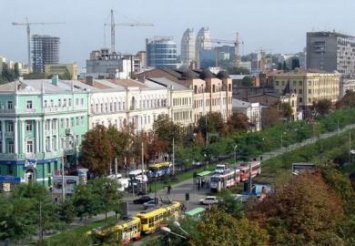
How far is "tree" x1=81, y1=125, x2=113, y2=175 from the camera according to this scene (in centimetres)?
5428

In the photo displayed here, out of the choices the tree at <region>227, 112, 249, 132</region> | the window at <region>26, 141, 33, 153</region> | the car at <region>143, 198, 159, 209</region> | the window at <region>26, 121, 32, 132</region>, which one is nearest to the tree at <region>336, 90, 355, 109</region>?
the tree at <region>227, 112, 249, 132</region>

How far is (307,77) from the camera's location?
367ft

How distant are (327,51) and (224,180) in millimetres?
140041

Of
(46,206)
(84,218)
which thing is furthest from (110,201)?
(46,206)

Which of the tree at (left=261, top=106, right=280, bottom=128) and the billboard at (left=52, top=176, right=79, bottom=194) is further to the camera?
the tree at (left=261, top=106, right=280, bottom=128)

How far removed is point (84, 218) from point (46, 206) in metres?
4.78

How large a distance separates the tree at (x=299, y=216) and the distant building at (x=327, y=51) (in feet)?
512

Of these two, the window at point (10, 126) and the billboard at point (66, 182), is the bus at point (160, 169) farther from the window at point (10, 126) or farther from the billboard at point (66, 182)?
the window at point (10, 126)

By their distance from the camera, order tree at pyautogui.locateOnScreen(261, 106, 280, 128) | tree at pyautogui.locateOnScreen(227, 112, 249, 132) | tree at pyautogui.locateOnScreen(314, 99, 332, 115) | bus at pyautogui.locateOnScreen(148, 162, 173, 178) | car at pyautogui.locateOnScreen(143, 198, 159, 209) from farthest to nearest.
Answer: tree at pyautogui.locateOnScreen(314, 99, 332, 115), tree at pyautogui.locateOnScreen(261, 106, 280, 128), tree at pyautogui.locateOnScreen(227, 112, 249, 132), bus at pyautogui.locateOnScreen(148, 162, 173, 178), car at pyautogui.locateOnScreen(143, 198, 159, 209)

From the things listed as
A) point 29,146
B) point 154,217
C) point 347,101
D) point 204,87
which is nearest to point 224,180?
point 29,146

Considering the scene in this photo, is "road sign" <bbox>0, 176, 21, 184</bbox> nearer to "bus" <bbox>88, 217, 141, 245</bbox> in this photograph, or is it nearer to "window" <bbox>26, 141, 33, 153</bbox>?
"window" <bbox>26, 141, 33, 153</bbox>

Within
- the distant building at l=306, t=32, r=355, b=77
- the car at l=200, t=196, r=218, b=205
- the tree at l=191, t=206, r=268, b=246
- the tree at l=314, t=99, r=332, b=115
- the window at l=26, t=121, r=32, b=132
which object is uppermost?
the distant building at l=306, t=32, r=355, b=77

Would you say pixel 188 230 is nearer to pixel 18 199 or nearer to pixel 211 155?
pixel 18 199

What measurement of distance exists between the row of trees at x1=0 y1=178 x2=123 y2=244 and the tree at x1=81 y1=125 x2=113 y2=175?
12357 mm
